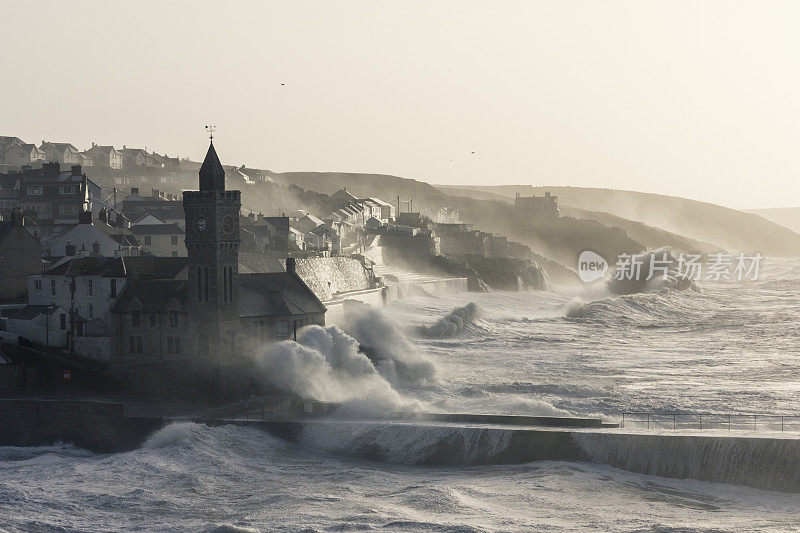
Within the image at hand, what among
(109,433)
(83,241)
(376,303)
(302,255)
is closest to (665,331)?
(376,303)

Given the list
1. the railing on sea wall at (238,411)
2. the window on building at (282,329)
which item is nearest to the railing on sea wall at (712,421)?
the railing on sea wall at (238,411)

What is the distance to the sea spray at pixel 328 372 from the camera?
54125 millimetres

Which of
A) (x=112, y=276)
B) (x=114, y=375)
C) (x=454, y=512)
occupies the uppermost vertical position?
(x=112, y=276)

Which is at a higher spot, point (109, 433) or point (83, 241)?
point (83, 241)

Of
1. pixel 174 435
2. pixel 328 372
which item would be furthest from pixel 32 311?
pixel 174 435

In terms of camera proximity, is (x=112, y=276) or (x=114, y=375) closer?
(x=114, y=375)

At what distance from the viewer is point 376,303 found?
97.4 metres

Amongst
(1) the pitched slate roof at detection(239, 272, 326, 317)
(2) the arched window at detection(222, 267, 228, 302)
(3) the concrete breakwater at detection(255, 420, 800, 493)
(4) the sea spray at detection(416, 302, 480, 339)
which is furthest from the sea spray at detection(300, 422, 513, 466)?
(4) the sea spray at detection(416, 302, 480, 339)

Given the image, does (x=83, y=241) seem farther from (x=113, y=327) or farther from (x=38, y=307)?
(x=113, y=327)

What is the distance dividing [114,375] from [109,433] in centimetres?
789

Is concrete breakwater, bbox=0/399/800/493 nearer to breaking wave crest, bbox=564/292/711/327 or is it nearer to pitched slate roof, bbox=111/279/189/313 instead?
pitched slate roof, bbox=111/279/189/313

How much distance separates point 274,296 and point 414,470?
58.9ft

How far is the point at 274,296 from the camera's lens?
60.2 metres

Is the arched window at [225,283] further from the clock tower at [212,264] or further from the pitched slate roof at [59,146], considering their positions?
the pitched slate roof at [59,146]
